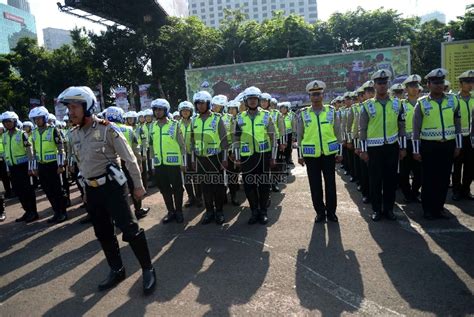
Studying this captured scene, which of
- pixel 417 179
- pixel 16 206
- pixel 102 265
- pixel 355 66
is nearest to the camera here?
pixel 102 265

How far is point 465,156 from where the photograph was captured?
703cm

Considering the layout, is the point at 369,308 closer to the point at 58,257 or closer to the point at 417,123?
the point at 417,123

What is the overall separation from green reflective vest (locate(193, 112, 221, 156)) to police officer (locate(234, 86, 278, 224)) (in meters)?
0.35

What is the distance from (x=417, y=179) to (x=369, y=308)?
450cm

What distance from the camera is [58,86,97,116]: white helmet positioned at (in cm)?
389

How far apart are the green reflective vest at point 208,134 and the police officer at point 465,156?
172 inches

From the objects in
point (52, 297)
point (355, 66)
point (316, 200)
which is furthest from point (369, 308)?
point (355, 66)

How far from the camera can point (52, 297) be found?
4160 mm

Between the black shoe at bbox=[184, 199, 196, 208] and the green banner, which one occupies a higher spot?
the green banner

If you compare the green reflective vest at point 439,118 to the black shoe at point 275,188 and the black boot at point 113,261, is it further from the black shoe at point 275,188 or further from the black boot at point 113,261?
the black boot at point 113,261

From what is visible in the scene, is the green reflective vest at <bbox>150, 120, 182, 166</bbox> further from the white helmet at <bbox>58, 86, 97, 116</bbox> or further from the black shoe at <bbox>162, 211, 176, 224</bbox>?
the white helmet at <bbox>58, 86, 97, 116</bbox>

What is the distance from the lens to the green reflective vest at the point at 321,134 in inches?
234

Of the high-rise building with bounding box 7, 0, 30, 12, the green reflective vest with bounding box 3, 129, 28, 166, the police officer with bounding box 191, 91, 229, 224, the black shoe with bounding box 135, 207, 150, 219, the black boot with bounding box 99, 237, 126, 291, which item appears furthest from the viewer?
the high-rise building with bounding box 7, 0, 30, 12

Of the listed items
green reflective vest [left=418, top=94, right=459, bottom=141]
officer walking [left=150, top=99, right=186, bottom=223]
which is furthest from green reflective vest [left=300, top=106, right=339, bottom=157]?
officer walking [left=150, top=99, right=186, bottom=223]
